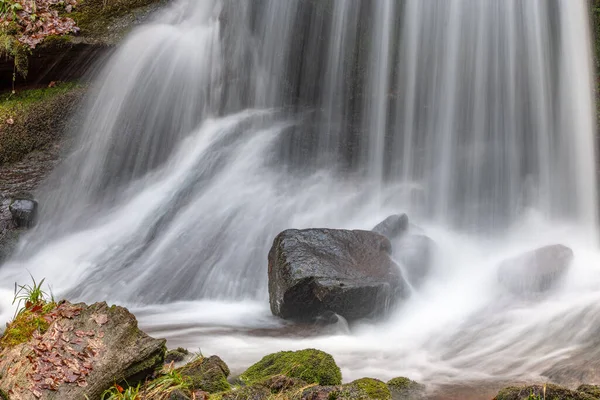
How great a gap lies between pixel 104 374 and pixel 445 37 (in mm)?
8603

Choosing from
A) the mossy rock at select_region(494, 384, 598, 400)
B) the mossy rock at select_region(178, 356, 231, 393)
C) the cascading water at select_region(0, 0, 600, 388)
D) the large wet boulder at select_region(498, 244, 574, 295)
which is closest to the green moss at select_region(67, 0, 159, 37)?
the cascading water at select_region(0, 0, 600, 388)

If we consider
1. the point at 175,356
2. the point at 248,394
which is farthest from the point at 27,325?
the point at 248,394

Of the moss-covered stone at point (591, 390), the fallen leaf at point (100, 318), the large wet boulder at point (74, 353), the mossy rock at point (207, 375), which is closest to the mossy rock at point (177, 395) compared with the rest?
the mossy rock at point (207, 375)

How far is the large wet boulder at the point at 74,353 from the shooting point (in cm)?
330

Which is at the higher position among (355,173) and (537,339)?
(355,173)

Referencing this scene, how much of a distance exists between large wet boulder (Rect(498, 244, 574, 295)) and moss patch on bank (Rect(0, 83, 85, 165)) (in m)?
7.47

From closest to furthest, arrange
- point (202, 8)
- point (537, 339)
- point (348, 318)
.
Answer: point (537, 339) → point (348, 318) → point (202, 8)

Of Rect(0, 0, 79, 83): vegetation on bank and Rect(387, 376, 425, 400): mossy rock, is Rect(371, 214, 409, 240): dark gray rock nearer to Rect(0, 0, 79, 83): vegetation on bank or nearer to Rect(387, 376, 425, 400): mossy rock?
Rect(387, 376, 425, 400): mossy rock

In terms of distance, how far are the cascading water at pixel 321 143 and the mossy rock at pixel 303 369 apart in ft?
10.2

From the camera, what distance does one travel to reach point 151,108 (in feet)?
33.2

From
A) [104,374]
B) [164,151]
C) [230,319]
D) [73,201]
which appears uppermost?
[164,151]

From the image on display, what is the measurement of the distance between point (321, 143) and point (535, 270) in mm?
4559

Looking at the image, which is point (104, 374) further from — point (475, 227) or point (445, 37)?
point (445, 37)

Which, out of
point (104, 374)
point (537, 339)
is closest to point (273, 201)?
point (537, 339)
